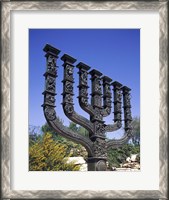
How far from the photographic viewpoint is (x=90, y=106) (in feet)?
12.8

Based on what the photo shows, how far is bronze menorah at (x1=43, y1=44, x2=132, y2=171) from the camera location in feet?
10.9

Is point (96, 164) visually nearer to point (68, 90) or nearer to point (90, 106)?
point (90, 106)

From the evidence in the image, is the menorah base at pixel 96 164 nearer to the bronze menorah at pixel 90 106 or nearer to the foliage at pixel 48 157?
the bronze menorah at pixel 90 106

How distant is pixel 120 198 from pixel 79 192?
0.29m

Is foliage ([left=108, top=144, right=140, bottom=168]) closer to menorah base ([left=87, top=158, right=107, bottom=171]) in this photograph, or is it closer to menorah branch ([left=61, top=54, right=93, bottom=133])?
menorah base ([left=87, top=158, right=107, bottom=171])

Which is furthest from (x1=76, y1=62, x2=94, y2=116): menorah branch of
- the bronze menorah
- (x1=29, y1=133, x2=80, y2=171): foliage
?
(x1=29, y1=133, x2=80, y2=171): foliage

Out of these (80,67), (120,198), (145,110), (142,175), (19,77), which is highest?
(80,67)

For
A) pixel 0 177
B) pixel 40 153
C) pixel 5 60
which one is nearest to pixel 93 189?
pixel 0 177

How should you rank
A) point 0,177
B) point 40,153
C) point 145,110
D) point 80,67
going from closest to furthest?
1. point 0,177
2. point 145,110
3. point 80,67
4. point 40,153

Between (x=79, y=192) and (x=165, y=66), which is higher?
(x=165, y=66)

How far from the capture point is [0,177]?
2.13m

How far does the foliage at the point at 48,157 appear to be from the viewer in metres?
4.17

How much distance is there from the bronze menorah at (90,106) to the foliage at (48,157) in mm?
721

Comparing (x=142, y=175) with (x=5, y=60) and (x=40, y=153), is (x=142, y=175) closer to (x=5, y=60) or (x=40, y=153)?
(x=5, y=60)
